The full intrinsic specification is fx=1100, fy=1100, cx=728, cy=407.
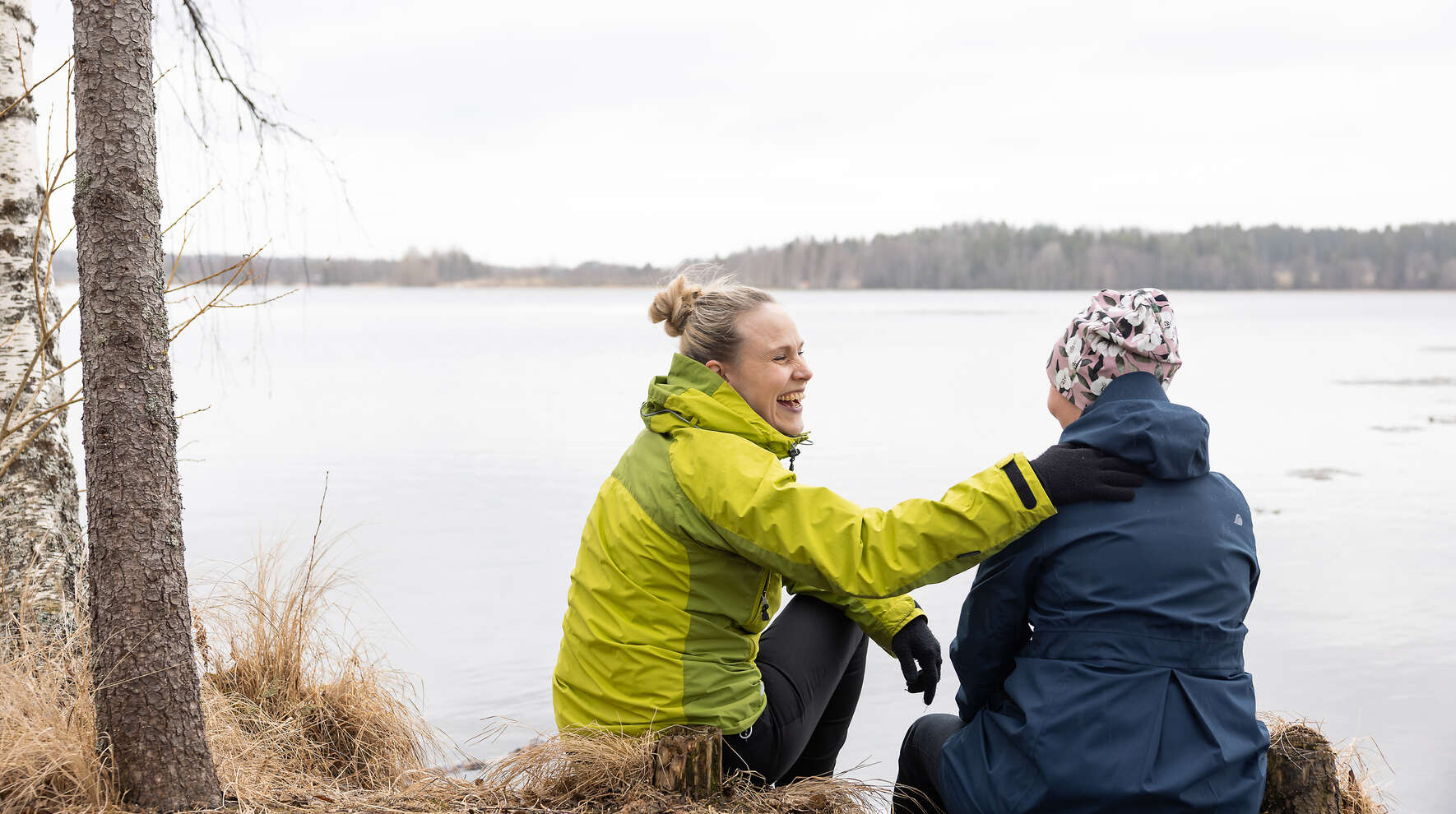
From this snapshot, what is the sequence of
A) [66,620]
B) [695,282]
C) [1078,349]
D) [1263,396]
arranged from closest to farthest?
[1078,349]
[695,282]
[66,620]
[1263,396]

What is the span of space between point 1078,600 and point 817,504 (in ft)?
1.77

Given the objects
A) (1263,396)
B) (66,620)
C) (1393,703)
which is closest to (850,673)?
(66,620)

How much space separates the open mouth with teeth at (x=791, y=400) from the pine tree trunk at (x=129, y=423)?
1.37m

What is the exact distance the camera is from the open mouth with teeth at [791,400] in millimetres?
2684

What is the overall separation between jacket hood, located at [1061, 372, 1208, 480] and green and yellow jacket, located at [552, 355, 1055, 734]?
0.65 feet

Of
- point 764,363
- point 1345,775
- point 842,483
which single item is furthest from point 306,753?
point 842,483

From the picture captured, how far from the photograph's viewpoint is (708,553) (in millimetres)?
2416

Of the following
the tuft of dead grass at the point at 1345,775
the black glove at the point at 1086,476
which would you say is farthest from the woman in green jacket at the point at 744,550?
the tuft of dead grass at the point at 1345,775

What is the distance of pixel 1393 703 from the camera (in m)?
5.17

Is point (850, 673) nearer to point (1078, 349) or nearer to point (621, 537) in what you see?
point (621, 537)

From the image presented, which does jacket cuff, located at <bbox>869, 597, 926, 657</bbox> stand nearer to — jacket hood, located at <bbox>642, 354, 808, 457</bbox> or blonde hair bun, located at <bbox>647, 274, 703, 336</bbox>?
jacket hood, located at <bbox>642, 354, 808, 457</bbox>

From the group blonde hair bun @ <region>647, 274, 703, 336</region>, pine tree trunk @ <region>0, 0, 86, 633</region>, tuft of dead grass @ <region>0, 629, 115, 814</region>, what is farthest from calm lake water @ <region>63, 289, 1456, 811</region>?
blonde hair bun @ <region>647, 274, 703, 336</region>

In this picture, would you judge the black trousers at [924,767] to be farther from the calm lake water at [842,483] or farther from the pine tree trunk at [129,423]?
the calm lake water at [842,483]

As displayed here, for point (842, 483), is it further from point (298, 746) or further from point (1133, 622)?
point (1133, 622)
